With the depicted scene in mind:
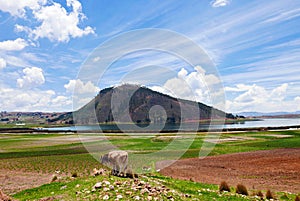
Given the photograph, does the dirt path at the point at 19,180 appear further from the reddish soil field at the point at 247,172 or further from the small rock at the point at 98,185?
the reddish soil field at the point at 247,172

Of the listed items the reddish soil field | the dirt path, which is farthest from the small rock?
the reddish soil field

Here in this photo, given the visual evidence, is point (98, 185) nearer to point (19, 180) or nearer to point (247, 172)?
point (19, 180)

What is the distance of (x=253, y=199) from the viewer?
55.1 ft

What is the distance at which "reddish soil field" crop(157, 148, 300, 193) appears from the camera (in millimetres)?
25812

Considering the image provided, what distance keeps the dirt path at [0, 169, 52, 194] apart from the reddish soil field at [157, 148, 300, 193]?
13.8 metres

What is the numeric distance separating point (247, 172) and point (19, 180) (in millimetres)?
25932

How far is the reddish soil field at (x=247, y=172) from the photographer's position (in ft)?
84.7

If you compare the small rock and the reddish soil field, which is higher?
the small rock

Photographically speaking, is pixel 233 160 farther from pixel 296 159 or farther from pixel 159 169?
pixel 159 169

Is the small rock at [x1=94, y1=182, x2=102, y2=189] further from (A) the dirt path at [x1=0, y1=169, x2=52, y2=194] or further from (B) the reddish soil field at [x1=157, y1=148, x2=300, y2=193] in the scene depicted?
(B) the reddish soil field at [x1=157, y1=148, x2=300, y2=193]

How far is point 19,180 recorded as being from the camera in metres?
27.5

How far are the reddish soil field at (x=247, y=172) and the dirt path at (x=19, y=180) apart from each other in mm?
13832

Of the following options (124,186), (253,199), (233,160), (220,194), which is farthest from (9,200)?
(233,160)

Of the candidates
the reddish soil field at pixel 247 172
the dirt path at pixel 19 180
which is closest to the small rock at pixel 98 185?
the dirt path at pixel 19 180
